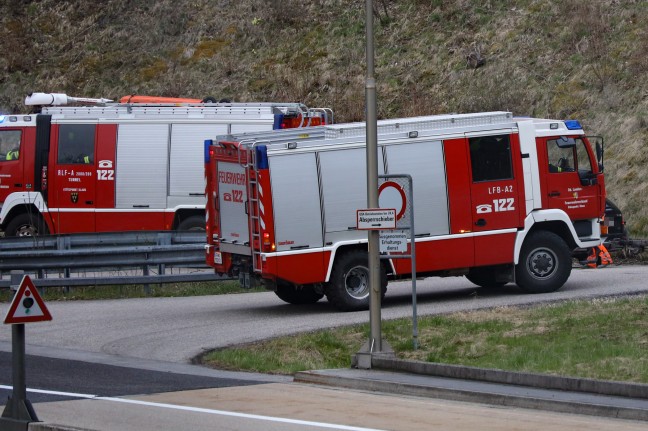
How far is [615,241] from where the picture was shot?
2497 centimetres

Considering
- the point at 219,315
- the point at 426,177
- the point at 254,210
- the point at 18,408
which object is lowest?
the point at 18,408

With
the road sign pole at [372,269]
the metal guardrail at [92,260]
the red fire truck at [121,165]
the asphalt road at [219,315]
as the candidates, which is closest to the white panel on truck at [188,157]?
the red fire truck at [121,165]

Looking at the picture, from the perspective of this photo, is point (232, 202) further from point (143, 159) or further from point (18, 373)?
point (18, 373)

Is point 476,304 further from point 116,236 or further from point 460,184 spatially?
point 116,236

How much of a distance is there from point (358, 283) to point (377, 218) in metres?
4.78

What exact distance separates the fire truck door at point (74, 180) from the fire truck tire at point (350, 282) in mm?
8852

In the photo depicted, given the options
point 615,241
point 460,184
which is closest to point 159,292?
point 460,184

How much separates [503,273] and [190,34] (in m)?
24.2

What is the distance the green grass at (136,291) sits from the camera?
21.6 metres

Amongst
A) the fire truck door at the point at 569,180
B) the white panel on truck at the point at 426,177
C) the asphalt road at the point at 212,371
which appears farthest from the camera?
the fire truck door at the point at 569,180

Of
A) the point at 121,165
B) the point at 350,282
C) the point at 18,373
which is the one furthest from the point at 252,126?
the point at 18,373

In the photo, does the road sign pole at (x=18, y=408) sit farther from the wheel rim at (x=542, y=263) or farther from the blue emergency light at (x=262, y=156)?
the wheel rim at (x=542, y=263)

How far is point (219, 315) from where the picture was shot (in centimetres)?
1920

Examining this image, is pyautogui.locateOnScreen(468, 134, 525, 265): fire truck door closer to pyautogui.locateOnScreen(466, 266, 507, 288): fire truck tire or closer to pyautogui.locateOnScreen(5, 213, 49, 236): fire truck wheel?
pyautogui.locateOnScreen(466, 266, 507, 288): fire truck tire
